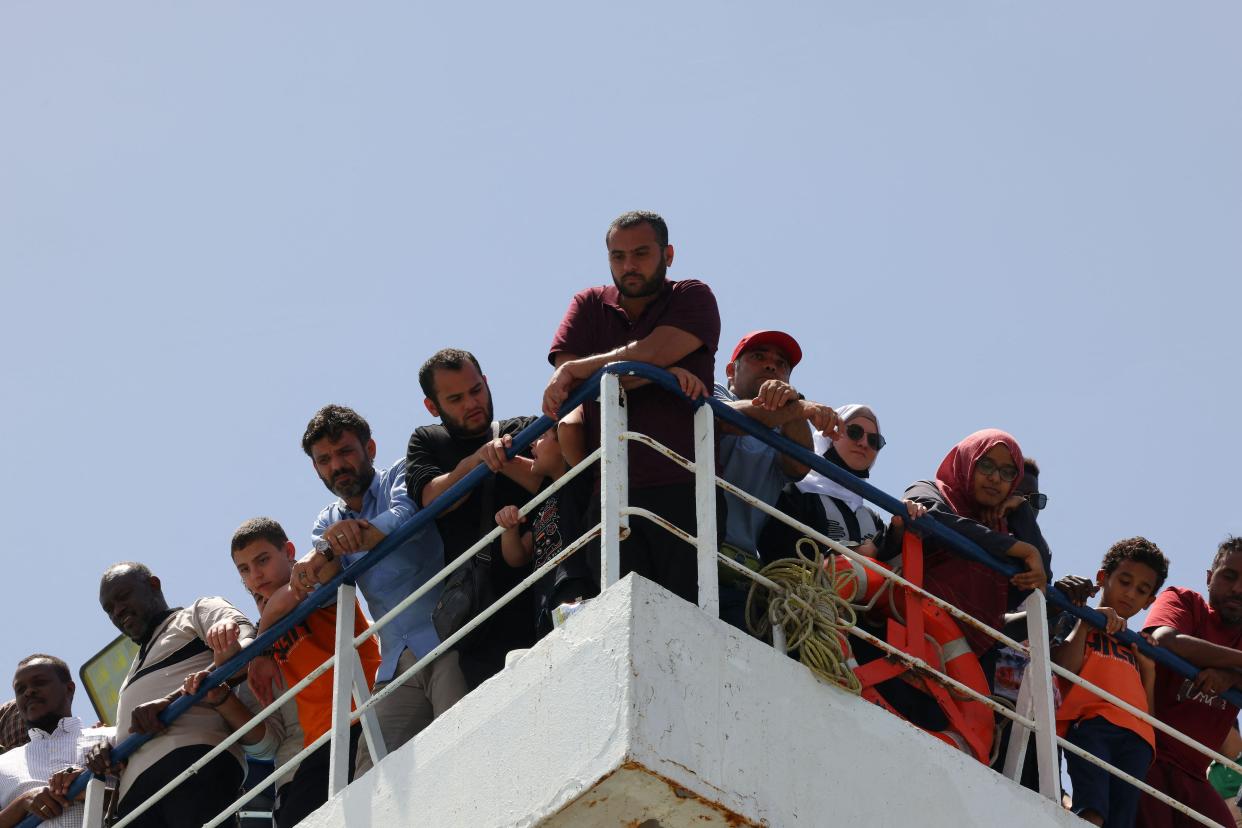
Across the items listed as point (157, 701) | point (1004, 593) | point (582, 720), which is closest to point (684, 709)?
point (582, 720)

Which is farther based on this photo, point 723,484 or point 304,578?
point 304,578

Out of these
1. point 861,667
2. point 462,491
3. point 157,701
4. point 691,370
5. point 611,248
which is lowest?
point 157,701

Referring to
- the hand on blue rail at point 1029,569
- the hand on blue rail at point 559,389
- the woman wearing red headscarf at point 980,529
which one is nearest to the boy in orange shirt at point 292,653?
the hand on blue rail at point 559,389

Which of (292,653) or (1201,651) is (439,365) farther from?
(1201,651)

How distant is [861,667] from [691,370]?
4.73 feet

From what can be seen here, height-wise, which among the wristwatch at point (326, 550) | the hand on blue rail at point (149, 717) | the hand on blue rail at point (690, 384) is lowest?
the hand on blue rail at point (149, 717)

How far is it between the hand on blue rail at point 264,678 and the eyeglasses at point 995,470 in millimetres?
3585

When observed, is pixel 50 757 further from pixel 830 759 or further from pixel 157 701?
pixel 830 759

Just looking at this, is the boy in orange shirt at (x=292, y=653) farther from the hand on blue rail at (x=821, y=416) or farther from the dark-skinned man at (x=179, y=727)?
the hand on blue rail at (x=821, y=416)

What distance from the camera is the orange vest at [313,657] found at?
8.34 meters

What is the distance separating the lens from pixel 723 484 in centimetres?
668

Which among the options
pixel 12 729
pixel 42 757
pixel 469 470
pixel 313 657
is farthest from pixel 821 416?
pixel 12 729

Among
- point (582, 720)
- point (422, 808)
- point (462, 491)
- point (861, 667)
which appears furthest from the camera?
point (462, 491)

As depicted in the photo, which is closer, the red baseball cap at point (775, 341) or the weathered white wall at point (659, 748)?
the weathered white wall at point (659, 748)
